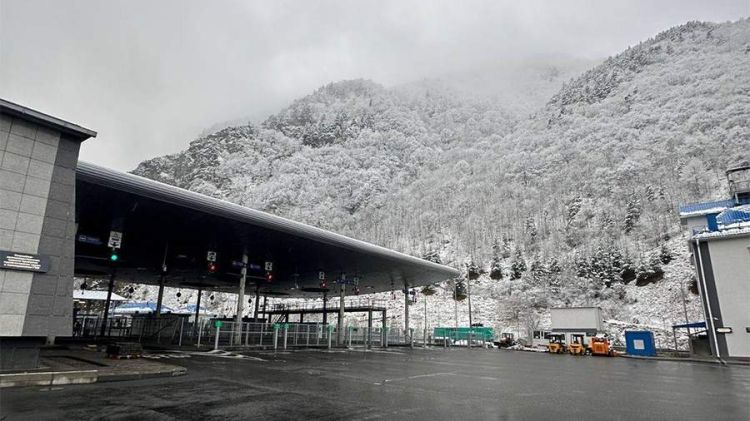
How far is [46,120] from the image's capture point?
10.5 m

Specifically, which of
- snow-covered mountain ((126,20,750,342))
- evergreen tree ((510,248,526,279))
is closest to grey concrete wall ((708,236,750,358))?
snow-covered mountain ((126,20,750,342))

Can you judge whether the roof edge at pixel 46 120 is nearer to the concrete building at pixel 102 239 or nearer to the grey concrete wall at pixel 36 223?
the concrete building at pixel 102 239

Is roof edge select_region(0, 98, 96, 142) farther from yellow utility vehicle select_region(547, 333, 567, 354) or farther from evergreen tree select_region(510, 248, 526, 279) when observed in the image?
evergreen tree select_region(510, 248, 526, 279)

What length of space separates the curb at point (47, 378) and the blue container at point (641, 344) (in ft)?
117

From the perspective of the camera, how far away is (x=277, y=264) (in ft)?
103

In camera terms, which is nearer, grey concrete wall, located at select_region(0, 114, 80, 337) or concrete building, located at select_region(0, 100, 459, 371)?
grey concrete wall, located at select_region(0, 114, 80, 337)

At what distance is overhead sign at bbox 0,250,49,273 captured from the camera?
9539 millimetres

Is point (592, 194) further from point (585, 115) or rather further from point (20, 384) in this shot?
point (20, 384)

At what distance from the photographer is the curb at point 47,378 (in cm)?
856

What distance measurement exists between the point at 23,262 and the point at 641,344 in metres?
37.9

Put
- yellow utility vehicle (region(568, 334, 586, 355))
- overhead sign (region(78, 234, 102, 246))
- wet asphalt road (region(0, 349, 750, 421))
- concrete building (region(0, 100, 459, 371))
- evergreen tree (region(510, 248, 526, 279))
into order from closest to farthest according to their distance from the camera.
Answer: wet asphalt road (region(0, 349, 750, 421))
concrete building (region(0, 100, 459, 371))
overhead sign (region(78, 234, 102, 246))
yellow utility vehicle (region(568, 334, 586, 355))
evergreen tree (region(510, 248, 526, 279))

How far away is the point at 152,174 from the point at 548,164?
16383 cm

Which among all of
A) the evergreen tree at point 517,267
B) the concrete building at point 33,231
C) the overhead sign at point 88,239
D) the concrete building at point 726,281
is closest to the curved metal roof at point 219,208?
the concrete building at point 33,231

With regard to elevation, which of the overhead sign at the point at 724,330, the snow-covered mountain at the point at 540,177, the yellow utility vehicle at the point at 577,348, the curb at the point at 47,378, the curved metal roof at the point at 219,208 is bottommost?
the yellow utility vehicle at the point at 577,348
